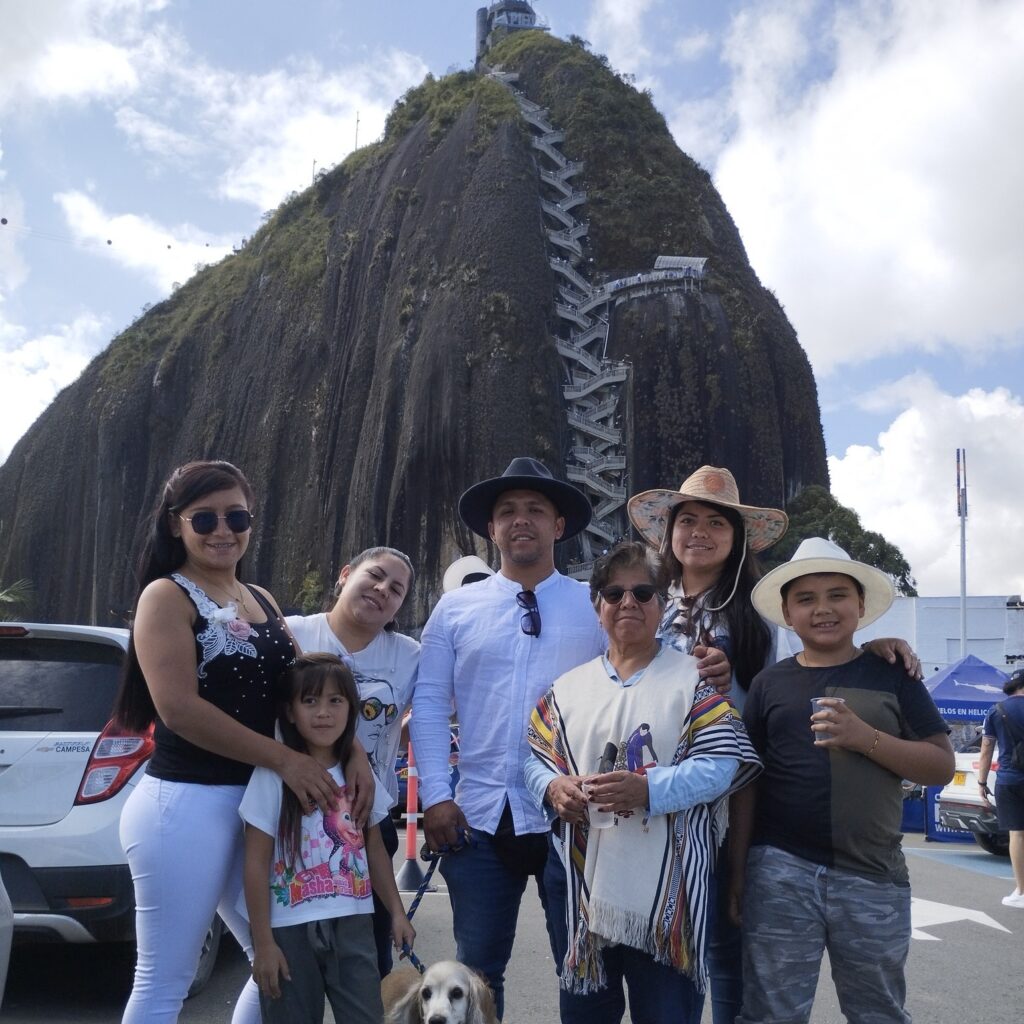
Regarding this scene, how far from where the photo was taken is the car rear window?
488 cm

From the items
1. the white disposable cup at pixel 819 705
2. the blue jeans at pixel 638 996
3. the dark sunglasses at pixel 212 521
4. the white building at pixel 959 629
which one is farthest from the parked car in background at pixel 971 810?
the white building at pixel 959 629

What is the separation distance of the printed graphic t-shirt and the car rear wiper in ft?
5.36

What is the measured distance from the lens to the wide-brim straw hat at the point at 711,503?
4.02 metres

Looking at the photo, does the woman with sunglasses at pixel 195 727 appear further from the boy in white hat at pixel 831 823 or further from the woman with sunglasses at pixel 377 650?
the boy in white hat at pixel 831 823

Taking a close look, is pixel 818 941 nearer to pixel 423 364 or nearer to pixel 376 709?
pixel 376 709

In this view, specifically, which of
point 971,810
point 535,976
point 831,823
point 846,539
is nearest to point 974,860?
point 971,810

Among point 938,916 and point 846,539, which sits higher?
point 846,539

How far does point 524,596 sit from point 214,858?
1.46m

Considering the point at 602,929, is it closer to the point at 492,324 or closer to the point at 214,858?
the point at 214,858

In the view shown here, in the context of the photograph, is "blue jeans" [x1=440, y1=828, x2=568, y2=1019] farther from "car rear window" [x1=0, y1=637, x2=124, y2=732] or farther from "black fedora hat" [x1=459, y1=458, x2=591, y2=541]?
"car rear window" [x1=0, y1=637, x2=124, y2=732]

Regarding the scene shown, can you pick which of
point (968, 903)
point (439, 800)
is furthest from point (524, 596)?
point (968, 903)

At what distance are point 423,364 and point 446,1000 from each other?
4485cm

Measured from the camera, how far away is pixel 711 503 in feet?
13.1

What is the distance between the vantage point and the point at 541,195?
52.0m
